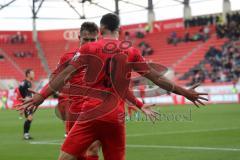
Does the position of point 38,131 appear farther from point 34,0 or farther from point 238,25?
point 34,0

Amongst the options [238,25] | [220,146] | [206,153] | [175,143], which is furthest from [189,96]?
[238,25]

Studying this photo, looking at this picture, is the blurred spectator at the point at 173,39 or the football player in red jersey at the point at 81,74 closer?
the football player in red jersey at the point at 81,74

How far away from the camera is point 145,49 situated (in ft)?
174

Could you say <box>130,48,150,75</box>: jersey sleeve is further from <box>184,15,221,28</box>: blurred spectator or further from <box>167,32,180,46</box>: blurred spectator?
<box>167,32,180,46</box>: blurred spectator

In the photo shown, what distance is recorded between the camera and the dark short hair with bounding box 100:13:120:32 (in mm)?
6508

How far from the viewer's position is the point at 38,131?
63.7 ft

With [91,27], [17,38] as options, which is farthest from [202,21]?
[91,27]

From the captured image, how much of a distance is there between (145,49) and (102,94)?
152 feet

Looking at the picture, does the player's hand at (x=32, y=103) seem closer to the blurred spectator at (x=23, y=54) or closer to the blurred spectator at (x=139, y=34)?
the blurred spectator at (x=139, y=34)

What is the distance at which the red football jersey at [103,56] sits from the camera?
21.4ft

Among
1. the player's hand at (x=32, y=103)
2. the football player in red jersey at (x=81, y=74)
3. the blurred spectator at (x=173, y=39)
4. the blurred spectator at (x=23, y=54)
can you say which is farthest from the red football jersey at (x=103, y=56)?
the blurred spectator at (x=23, y=54)

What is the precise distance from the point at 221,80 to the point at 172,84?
33.3 metres

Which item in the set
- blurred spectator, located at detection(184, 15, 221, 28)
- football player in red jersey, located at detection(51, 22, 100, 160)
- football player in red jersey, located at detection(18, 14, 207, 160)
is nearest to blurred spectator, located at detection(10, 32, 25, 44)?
blurred spectator, located at detection(184, 15, 221, 28)

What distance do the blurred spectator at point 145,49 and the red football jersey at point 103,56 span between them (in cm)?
4621
